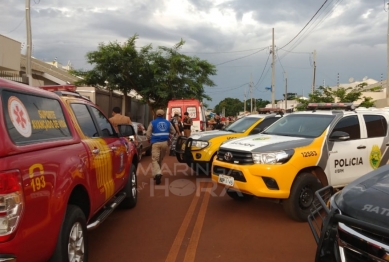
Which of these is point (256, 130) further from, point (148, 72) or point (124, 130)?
point (148, 72)

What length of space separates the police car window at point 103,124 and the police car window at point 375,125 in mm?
4362

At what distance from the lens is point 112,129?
5551 mm

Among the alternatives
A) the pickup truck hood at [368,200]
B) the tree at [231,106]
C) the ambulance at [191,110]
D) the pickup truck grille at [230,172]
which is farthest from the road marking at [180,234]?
the tree at [231,106]

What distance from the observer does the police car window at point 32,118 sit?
2.69 m

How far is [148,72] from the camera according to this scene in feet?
78.2

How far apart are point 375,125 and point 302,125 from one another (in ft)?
4.52

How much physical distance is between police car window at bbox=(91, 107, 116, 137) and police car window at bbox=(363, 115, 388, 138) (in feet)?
14.3

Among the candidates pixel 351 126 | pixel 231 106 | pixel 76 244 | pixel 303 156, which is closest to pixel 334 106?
pixel 351 126

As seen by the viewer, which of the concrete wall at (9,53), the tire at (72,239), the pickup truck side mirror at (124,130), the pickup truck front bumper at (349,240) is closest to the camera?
the pickup truck front bumper at (349,240)

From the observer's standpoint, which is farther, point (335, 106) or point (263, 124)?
point (263, 124)

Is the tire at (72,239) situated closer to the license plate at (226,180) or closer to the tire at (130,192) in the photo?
the tire at (130,192)

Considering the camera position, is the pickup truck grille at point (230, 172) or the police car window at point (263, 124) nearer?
the pickup truck grille at point (230, 172)

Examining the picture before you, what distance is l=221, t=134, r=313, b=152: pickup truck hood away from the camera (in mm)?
5391

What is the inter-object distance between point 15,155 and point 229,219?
12.4 feet
